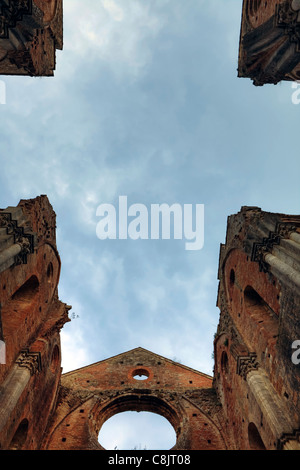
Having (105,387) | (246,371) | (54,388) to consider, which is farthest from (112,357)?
(246,371)

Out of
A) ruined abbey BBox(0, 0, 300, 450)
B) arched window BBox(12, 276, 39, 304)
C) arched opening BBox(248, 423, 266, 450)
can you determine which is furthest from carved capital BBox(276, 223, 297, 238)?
arched window BBox(12, 276, 39, 304)

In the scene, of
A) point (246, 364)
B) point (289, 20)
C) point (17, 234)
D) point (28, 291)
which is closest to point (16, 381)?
point (28, 291)

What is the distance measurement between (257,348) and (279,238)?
4.03 m

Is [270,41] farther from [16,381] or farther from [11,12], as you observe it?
[16,381]

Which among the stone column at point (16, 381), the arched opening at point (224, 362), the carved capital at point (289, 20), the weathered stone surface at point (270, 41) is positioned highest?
the weathered stone surface at point (270, 41)

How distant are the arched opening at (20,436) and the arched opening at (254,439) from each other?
7254 millimetres

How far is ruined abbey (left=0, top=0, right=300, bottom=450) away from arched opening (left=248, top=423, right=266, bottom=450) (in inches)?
1.2

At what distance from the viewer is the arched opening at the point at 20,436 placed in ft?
34.3

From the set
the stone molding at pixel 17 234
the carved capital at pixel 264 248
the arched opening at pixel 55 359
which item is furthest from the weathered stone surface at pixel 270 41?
the arched opening at pixel 55 359

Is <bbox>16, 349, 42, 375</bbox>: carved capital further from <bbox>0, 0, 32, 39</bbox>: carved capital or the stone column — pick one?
<bbox>0, 0, 32, 39</bbox>: carved capital

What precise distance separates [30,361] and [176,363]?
9.07 metres

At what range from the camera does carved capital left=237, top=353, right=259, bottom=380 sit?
10660 millimetres

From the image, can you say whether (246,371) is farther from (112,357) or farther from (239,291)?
(112,357)

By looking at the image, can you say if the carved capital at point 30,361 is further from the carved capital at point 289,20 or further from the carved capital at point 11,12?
the carved capital at point 289,20
